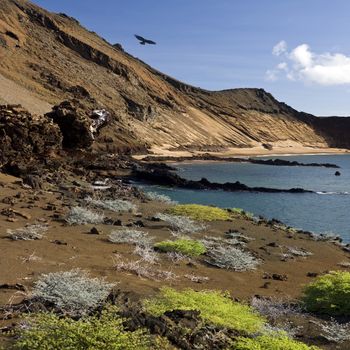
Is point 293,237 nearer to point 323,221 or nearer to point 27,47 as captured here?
point 323,221

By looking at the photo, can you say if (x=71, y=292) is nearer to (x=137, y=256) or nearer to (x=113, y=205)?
(x=137, y=256)

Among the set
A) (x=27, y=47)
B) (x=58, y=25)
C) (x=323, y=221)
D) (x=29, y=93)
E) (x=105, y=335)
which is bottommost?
(x=323, y=221)

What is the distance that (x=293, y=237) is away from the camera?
773 inches

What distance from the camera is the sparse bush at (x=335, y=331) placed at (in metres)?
8.01

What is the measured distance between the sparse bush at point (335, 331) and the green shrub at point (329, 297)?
72cm

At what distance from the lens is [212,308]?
8047 millimetres

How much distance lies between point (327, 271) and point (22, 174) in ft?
67.7

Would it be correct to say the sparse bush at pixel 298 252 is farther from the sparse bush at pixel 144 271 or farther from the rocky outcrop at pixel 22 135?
the rocky outcrop at pixel 22 135

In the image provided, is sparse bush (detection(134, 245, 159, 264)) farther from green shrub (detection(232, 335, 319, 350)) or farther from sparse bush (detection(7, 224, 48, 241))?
green shrub (detection(232, 335, 319, 350))

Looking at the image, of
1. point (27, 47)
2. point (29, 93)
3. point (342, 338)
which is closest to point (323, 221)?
point (342, 338)

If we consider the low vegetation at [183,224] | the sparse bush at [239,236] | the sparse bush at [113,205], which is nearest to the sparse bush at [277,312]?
the sparse bush at [239,236]

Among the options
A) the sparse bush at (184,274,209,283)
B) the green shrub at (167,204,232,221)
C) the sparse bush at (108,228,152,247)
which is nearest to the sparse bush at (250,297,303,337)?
the sparse bush at (184,274,209,283)

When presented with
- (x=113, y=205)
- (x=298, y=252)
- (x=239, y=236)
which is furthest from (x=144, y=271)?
(x=113, y=205)

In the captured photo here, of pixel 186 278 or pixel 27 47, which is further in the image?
pixel 27 47
